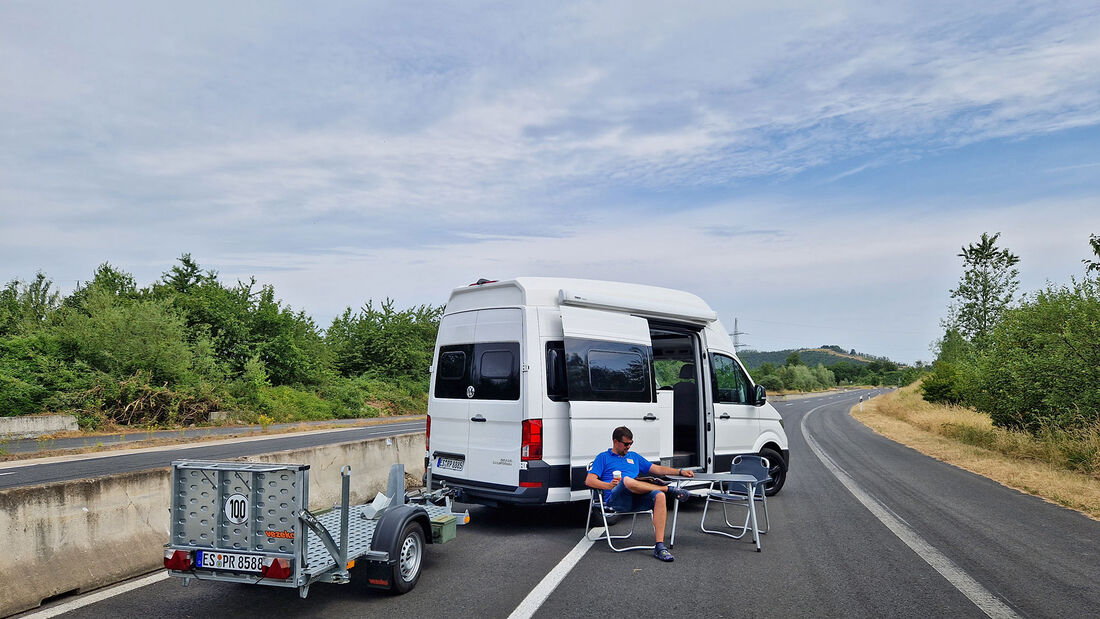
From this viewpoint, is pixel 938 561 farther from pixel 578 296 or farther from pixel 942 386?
pixel 942 386

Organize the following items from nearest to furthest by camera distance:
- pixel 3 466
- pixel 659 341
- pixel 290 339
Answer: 1. pixel 659 341
2. pixel 3 466
3. pixel 290 339

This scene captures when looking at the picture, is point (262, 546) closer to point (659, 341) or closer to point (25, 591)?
point (25, 591)

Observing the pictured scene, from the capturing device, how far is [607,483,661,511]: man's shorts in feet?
24.1

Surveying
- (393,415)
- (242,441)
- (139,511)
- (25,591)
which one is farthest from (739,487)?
(393,415)

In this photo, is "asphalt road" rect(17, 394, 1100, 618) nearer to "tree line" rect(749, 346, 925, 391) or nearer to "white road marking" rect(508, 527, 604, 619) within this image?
"white road marking" rect(508, 527, 604, 619)

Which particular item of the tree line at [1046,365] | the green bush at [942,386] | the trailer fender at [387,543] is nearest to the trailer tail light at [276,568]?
the trailer fender at [387,543]

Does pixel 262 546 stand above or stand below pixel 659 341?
below

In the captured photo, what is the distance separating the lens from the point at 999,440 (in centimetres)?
1745

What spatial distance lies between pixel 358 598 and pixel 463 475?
279cm

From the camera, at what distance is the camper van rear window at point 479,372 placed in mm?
8000

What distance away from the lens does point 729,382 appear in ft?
33.9

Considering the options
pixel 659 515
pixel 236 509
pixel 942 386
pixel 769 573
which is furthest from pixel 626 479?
pixel 942 386

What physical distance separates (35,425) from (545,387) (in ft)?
70.1

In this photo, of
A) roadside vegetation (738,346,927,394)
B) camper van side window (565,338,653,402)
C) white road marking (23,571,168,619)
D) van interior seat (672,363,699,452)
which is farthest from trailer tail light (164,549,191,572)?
roadside vegetation (738,346,927,394)
